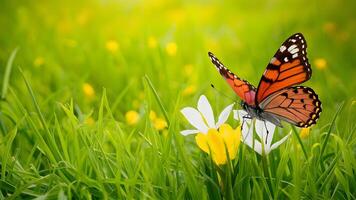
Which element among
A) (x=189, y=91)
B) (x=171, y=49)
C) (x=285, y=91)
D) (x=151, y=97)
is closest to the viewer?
(x=285, y=91)

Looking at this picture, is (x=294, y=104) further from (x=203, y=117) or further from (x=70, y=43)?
(x=70, y=43)

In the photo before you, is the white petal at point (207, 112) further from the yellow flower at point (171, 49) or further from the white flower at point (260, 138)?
the yellow flower at point (171, 49)

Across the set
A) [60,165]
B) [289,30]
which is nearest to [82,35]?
[289,30]

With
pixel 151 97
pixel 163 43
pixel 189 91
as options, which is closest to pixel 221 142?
pixel 151 97

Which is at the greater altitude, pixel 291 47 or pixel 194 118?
pixel 291 47

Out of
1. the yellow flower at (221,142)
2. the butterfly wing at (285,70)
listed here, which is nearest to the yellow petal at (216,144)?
the yellow flower at (221,142)

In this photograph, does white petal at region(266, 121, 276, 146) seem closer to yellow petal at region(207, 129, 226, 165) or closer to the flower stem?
the flower stem

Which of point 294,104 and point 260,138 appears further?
point 294,104
